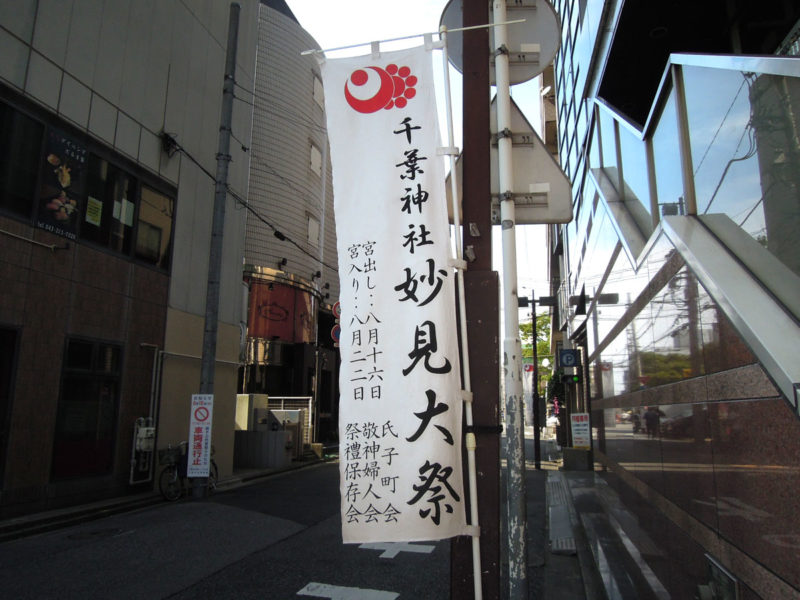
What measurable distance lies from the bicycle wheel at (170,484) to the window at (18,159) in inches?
231

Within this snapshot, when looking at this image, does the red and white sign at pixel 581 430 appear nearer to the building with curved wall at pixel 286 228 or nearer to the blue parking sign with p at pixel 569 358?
the blue parking sign with p at pixel 569 358

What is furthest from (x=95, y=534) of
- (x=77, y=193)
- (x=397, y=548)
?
(x=77, y=193)

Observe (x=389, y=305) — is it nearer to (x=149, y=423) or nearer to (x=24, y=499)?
(x=24, y=499)

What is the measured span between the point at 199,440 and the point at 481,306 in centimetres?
1037

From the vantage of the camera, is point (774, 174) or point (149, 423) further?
point (149, 423)

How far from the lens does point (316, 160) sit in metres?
30.0

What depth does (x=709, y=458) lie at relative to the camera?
3154mm

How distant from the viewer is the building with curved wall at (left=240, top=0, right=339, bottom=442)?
2514cm

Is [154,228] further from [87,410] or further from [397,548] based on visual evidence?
[397,548]

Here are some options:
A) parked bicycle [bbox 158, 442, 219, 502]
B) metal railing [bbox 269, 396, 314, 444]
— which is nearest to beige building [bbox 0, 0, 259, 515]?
parked bicycle [bbox 158, 442, 219, 502]

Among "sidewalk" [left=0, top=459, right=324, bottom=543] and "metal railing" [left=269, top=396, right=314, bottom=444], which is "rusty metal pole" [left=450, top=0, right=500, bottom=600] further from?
"metal railing" [left=269, top=396, right=314, bottom=444]

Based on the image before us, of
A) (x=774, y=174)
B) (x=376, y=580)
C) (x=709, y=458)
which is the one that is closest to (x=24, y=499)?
(x=376, y=580)

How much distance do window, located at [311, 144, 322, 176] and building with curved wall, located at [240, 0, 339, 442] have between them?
0.18 ft

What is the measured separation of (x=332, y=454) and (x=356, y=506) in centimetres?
1991
